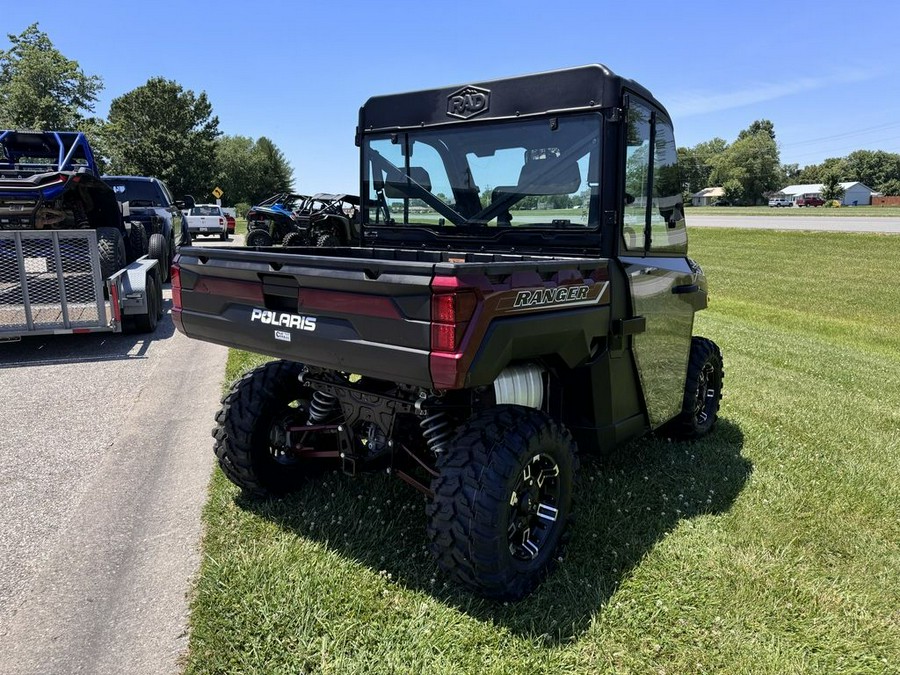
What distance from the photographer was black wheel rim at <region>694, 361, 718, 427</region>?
4826 millimetres

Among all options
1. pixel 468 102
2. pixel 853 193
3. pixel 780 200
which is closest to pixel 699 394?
pixel 468 102

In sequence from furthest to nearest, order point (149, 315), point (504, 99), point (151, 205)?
point (151, 205), point (149, 315), point (504, 99)

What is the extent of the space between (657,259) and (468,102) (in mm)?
1469

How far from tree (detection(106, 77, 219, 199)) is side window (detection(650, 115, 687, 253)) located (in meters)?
54.9

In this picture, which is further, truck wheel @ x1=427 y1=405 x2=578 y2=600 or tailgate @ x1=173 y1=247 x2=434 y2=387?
truck wheel @ x1=427 y1=405 x2=578 y2=600

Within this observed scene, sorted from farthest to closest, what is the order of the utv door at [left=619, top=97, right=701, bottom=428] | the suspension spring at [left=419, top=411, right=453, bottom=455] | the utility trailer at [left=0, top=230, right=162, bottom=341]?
the utility trailer at [left=0, top=230, right=162, bottom=341], the utv door at [left=619, top=97, right=701, bottom=428], the suspension spring at [left=419, top=411, right=453, bottom=455]

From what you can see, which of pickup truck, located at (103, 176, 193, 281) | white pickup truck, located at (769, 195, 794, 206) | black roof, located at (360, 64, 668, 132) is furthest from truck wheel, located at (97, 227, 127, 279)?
white pickup truck, located at (769, 195, 794, 206)

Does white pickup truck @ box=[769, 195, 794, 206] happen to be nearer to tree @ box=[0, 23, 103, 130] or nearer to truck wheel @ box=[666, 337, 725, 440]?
tree @ box=[0, 23, 103, 130]

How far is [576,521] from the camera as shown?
355 cm

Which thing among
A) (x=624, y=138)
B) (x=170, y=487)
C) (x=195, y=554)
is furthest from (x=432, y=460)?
(x=624, y=138)

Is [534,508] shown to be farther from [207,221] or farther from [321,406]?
[207,221]

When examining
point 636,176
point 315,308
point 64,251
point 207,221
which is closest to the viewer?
point 315,308

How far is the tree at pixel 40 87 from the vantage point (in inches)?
1715

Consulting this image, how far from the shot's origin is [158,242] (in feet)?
32.3
